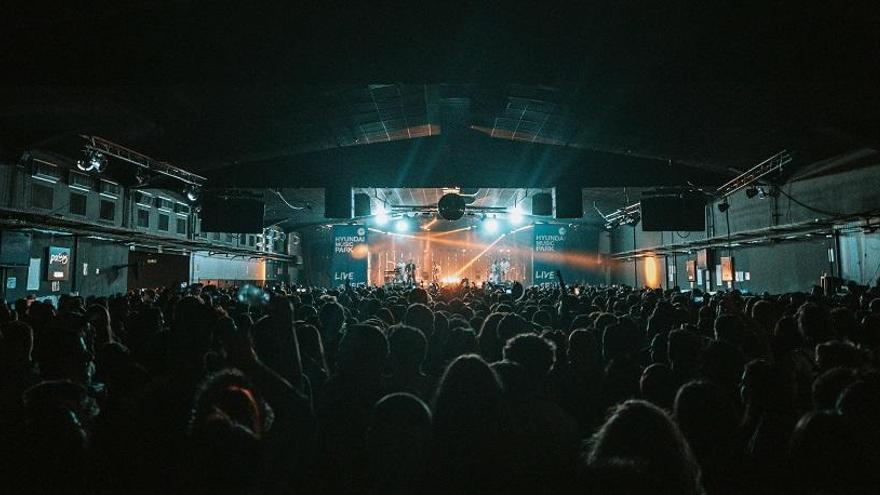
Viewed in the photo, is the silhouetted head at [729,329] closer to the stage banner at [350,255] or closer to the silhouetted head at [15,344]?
the silhouetted head at [15,344]

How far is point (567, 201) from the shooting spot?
16406mm

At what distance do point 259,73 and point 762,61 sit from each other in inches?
314

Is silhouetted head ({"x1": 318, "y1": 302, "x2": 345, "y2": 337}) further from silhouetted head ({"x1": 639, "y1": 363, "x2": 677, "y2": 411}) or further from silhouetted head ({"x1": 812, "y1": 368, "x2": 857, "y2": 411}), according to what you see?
silhouetted head ({"x1": 812, "y1": 368, "x2": 857, "y2": 411})

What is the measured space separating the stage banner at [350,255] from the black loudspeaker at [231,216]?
768 cm

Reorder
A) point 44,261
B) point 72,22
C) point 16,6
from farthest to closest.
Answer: point 44,261 → point 72,22 → point 16,6

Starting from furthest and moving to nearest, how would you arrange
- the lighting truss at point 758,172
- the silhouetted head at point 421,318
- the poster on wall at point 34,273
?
the poster on wall at point 34,273 < the lighting truss at point 758,172 < the silhouetted head at point 421,318

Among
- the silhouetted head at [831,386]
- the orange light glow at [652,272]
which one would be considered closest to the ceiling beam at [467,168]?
the orange light glow at [652,272]

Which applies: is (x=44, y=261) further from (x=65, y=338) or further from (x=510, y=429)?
(x=510, y=429)

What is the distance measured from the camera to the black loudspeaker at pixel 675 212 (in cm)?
1527

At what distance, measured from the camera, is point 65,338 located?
4.51 metres

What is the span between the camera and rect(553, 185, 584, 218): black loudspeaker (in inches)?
642

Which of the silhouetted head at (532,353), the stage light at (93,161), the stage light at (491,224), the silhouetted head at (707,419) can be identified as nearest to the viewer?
the silhouetted head at (707,419)

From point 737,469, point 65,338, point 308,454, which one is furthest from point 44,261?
point 737,469

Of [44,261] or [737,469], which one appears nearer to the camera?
[737,469]
